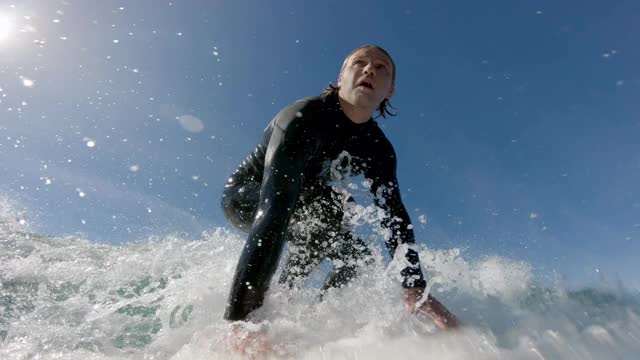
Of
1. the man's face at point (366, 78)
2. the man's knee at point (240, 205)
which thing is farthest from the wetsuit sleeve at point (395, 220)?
the man's knee at point (240, 205)

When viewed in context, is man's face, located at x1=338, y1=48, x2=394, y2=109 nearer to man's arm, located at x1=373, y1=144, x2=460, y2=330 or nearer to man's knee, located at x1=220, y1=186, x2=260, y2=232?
man's arm, located at x1=373, y1=144, x2=460, y2=330

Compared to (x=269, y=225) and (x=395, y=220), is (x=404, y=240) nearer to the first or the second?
(x=395, y=220)

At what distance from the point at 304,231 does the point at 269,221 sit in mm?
1157

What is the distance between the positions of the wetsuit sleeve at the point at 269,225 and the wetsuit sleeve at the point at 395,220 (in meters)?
1.02

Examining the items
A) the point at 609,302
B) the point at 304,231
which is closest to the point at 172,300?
the point at 304,231

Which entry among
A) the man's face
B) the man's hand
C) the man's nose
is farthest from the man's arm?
the man's nose

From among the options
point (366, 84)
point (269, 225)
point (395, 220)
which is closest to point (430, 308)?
point (395, 220)

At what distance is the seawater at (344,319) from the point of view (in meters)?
1.87

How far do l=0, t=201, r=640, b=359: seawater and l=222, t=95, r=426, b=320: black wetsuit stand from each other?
254 millimetres

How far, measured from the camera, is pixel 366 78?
10.1ft

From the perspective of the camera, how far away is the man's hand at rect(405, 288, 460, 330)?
2342 mm

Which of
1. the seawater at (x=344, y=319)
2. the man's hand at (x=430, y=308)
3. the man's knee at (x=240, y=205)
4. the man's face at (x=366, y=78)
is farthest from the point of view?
the man's knee at (x=240, y=205)

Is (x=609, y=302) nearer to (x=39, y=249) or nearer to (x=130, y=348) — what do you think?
(x=130, y=348)

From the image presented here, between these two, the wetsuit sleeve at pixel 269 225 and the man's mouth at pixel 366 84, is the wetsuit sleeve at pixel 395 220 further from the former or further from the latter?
the wetsuit sleeve at pixel 269 225
